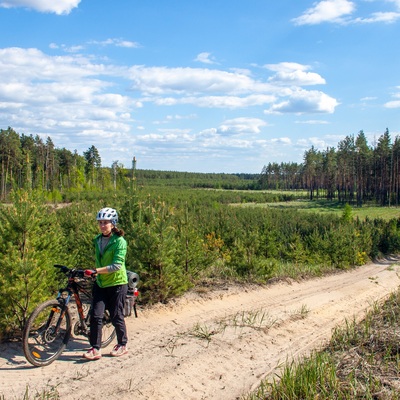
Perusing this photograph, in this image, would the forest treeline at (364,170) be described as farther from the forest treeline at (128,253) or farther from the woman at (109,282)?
the woman at (109,282)

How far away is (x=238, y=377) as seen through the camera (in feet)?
17.9

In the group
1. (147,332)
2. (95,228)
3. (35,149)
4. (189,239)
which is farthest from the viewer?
(35,149)

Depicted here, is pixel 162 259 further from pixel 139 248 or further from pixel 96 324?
pixel 96 324

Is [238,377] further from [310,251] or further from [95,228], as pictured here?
[310,251]

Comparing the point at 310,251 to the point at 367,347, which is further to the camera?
the point at 310,251

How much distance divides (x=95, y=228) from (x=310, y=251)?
1181 cm

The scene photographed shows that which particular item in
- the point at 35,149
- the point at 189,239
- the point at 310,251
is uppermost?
the point at 35,149

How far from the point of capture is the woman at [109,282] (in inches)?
225

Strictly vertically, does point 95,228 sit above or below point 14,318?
above

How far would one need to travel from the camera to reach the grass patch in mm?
4309

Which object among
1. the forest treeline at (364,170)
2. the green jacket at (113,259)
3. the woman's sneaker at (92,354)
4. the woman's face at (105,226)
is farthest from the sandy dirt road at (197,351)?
the forest treeline at (364,170)

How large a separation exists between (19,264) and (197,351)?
2956mm

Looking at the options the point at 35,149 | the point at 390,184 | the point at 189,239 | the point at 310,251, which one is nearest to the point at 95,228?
the point at 189,239

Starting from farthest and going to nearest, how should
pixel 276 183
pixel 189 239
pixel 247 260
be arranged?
pixel 276 183, pixel 247 260, pixel 189 239
